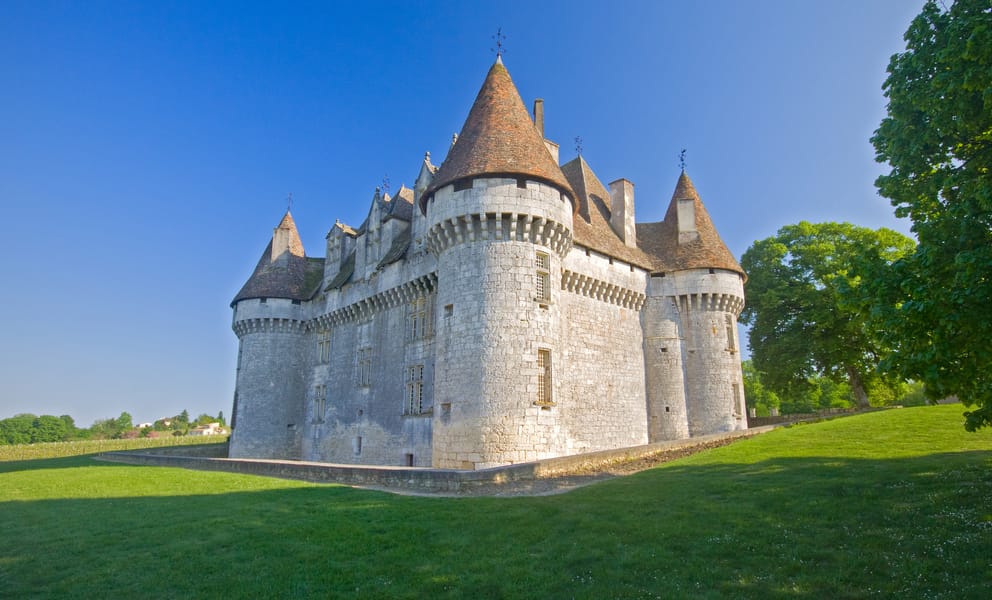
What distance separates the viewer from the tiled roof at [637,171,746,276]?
2769 centimetres

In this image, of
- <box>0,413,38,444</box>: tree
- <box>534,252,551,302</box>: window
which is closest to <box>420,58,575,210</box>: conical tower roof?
<box>534,252,551,302</box>: window

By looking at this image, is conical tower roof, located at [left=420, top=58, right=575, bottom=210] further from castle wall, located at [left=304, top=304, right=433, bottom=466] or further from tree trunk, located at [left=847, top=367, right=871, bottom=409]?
tree trunk, located at [left=847, top=367, right=871, bottom=409]

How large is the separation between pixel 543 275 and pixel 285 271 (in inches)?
761

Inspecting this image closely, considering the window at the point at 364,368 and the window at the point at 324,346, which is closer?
the window at the point at 364,368

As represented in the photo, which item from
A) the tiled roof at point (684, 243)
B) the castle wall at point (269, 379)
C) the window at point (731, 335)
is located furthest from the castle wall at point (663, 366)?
the castle wall at point (269, 379)

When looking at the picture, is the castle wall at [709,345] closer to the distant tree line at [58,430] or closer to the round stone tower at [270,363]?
the round stone tower at [270,363]

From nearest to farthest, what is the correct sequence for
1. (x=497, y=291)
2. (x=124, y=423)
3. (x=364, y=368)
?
1. (x=497, y=291)
2. (x=364, y=368)
3. (x=124, y=423)

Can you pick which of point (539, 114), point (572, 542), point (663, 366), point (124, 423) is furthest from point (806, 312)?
point (124, 423)

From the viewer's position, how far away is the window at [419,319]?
78.6 feet

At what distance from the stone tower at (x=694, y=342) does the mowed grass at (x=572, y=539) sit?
11681 mm

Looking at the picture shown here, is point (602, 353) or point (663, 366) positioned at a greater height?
point (602, 353)

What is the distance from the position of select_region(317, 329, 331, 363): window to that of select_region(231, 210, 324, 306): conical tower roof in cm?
250

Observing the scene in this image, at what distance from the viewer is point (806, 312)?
104 ft

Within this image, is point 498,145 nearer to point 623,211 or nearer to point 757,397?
point 623,211
